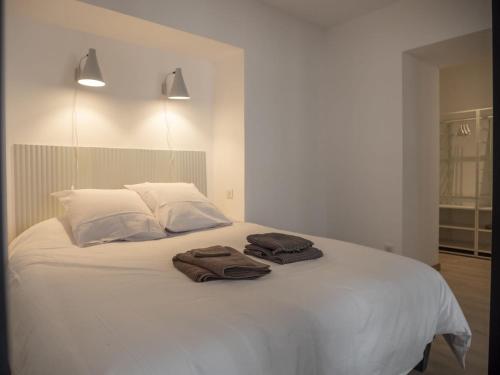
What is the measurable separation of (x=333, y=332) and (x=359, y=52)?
3.03m

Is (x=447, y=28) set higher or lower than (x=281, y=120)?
higher

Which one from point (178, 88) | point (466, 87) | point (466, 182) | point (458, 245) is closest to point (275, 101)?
point (178, 88)

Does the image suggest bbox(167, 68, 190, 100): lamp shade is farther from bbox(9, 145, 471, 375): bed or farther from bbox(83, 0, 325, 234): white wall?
bbox(9, 145, 471, 375): bed

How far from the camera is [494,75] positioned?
0.54 metres

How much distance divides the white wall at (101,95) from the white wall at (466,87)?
3.29 m

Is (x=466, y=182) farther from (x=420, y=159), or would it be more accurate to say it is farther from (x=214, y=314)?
(x=214, y=314)

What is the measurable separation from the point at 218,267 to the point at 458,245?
4188 mm

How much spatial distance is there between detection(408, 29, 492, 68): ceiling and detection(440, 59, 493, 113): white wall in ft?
4.05

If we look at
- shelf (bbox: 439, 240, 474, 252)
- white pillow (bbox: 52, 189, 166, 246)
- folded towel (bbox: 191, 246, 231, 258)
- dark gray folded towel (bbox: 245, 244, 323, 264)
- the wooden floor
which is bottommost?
the wooden floor

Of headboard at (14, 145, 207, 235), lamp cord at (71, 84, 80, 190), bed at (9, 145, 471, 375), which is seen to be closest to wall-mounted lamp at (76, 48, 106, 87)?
lamp cord at (71, 84, 80, 190)

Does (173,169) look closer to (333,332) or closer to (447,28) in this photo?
(333,332)

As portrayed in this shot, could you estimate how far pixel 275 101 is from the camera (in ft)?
10.8

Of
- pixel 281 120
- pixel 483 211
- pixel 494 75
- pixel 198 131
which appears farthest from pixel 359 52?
pixel 494 75

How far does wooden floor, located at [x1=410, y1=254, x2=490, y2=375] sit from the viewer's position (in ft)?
6.15
